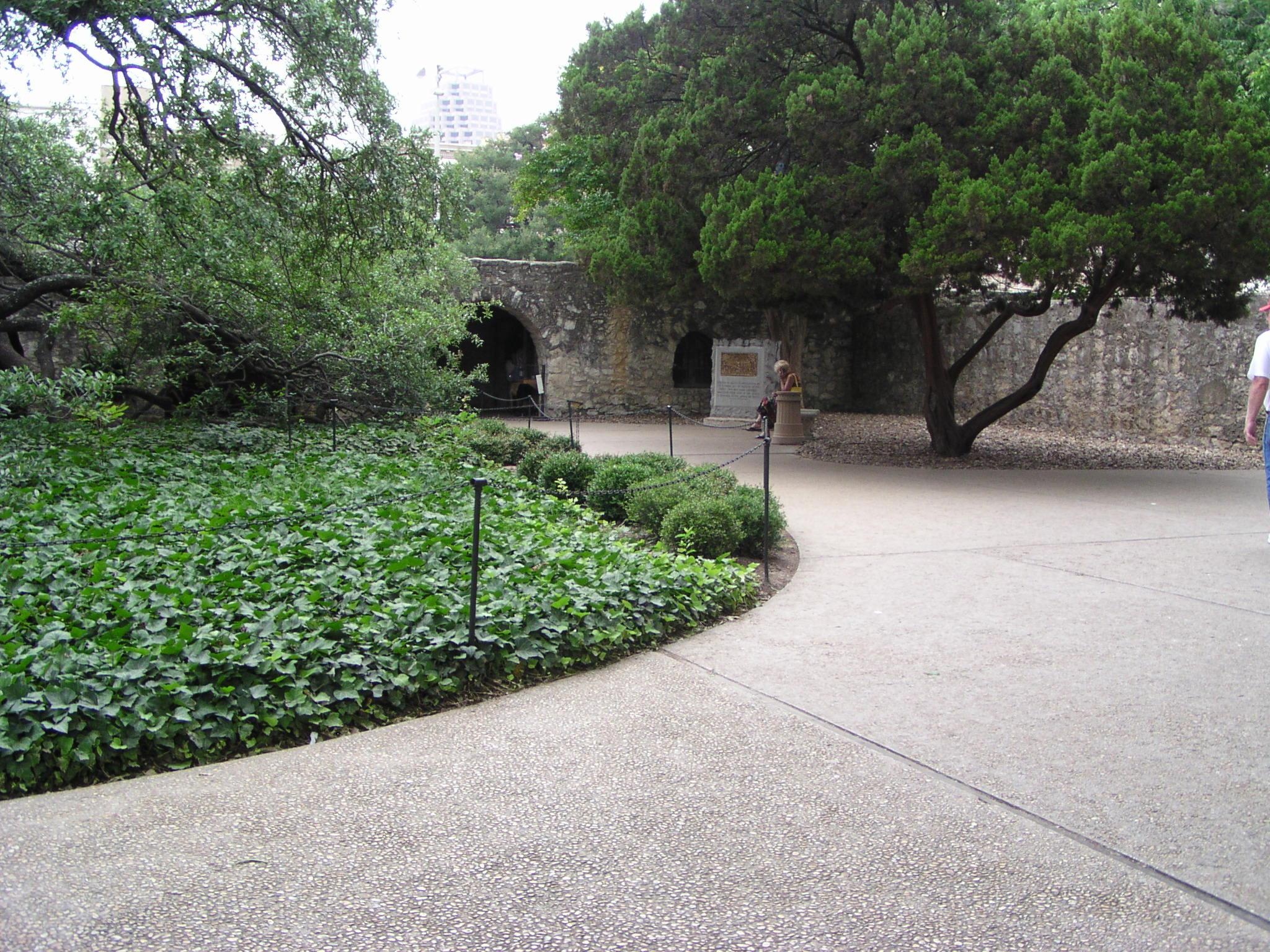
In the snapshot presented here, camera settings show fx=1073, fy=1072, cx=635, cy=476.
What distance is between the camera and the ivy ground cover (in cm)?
358

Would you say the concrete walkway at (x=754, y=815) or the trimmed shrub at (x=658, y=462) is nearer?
the concrete walkway at (x=754, y=815)

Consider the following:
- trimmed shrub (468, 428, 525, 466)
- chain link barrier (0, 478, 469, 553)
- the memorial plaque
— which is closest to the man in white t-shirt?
chain link barrier (0, 478, 469, 553)

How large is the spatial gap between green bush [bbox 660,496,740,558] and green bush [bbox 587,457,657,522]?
1.22 meters

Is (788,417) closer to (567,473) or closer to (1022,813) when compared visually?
(567,473)

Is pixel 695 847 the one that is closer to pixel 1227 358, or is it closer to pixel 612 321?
pixel 1227 358

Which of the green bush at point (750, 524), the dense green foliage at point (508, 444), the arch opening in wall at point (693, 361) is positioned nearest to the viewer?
the green bush at point (750, 524)

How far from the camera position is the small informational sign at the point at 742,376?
782 inches

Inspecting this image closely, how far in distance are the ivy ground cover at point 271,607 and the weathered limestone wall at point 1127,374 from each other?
934 centimetres

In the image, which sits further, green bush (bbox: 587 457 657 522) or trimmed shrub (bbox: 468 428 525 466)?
trimmed shrub (bbox: 468 428 525 466)

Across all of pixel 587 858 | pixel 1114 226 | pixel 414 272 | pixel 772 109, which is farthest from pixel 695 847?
pixel 414 272

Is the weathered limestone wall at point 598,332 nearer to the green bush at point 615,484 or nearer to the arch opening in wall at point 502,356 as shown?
the arch opening in wall at point 502,356

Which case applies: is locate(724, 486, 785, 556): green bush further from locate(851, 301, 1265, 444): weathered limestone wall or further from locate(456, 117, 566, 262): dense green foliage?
locate(456, 117, 566, 262): dense green foliage

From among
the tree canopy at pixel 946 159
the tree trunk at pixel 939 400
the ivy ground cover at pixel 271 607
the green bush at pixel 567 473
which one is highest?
the tree canopy at pixel 946 159

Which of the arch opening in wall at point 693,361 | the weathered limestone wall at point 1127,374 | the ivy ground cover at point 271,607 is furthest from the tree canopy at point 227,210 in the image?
the arch opening in wall at point 693,361
